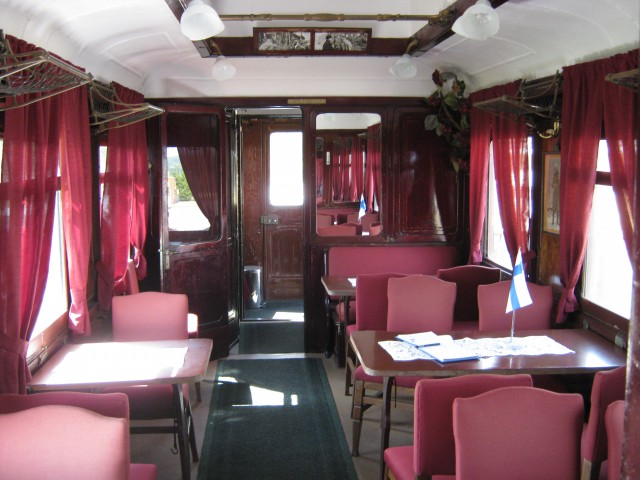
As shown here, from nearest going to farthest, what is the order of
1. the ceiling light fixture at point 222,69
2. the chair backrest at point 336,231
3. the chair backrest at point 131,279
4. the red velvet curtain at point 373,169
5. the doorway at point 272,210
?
the chair backrest at point 131,279, the ceiling light fixture at point 222,69, the chair backrest at point 336,231, the red velvet curtain at point 373,169, the doorway at point 272,210

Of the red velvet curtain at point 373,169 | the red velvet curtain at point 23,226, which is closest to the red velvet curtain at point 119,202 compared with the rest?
the red velvet curtain at point 23,226

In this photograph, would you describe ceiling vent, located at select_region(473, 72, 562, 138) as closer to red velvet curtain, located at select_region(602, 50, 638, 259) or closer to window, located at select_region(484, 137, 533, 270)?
red velvet curtain, located at select_region(602, 50, 638, 259)

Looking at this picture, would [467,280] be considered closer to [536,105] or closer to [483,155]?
[483,155]

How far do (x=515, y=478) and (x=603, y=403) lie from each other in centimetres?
55

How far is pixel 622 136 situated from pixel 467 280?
216cm

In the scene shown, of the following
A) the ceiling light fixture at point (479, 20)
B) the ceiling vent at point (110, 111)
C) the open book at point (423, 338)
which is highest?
the ceiling light fixture at point (479, 20)

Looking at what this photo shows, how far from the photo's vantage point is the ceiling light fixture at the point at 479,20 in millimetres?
3602

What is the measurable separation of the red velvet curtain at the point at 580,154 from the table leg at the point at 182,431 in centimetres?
263

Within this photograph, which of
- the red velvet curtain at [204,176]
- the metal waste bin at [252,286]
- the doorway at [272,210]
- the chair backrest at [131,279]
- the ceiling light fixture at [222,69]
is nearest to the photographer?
the chair backrest at [131,279]

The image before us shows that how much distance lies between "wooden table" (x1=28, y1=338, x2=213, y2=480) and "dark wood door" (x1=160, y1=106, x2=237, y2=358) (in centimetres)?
222

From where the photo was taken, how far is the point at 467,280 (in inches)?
227

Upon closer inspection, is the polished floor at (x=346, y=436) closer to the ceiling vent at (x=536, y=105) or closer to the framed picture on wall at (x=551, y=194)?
the framed picture on wall at (x=551, y=194)

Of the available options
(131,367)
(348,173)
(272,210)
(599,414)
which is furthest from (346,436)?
(272,210)

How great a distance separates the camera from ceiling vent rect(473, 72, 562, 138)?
181 inches
